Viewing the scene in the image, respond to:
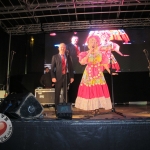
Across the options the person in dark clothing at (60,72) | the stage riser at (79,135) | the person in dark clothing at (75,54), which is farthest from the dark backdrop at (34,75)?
the stage riser at (79,135)

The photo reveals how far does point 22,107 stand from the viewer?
155cm

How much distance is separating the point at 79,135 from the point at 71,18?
5930 millimetres

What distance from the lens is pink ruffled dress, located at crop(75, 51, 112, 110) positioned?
135 inches

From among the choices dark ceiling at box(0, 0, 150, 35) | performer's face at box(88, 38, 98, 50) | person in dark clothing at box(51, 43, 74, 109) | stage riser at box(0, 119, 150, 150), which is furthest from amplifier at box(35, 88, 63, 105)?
stage riser at box(0, 119, 150, 150)

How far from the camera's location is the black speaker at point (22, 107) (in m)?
1.51

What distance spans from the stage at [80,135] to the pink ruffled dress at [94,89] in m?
2.19

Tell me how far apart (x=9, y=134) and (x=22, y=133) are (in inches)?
3.4

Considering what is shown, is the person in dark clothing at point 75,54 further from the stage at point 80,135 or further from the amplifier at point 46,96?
the stage at point 80,135

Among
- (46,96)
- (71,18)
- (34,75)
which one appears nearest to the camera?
(46,96)

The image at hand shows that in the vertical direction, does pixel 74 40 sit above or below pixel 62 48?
above

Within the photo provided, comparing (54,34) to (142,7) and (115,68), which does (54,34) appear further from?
(142,7)

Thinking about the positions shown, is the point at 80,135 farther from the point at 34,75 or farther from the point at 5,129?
the point at 34,75

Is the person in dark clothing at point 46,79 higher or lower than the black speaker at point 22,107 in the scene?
higher

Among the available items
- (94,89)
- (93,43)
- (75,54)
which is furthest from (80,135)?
(75,54)
